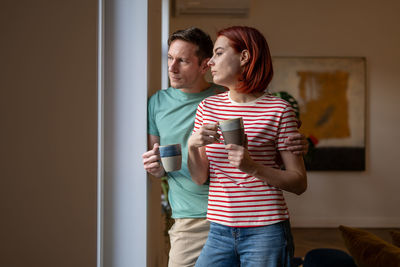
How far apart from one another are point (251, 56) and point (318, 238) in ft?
13.5

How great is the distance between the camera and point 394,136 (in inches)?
207

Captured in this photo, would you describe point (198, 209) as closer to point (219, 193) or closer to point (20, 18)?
point (219, 193)

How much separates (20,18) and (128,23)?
59 cm

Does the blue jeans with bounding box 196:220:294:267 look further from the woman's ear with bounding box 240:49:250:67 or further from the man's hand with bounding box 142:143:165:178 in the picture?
the woman's ear with bounding box 240:49:250:67

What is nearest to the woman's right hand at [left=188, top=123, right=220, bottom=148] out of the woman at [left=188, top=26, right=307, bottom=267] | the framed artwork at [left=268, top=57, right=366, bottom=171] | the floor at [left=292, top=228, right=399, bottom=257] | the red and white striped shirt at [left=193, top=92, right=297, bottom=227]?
the woman at [left=188, top=26, right=307, bottom=267]

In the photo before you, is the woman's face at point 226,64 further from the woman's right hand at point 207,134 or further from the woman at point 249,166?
the woman's right hand at point 207,134

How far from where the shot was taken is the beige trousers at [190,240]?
1.42 m

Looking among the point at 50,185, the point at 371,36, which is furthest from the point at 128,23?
the point at 371,36

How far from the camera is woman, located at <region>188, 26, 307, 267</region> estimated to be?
105 cm

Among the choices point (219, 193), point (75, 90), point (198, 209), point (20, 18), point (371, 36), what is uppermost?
point (371, 36)

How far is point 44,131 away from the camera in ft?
2.50

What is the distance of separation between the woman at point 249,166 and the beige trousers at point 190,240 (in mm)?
300

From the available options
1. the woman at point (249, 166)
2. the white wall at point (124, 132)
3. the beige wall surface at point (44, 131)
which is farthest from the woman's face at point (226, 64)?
the beige wall surface at point (44, 131)

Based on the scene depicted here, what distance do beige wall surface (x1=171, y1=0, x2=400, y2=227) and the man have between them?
3856 millimetres
